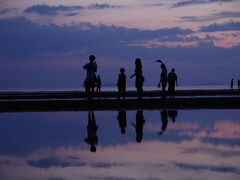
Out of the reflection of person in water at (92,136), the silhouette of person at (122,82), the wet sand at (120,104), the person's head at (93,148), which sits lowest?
the wet sand at (120,104)

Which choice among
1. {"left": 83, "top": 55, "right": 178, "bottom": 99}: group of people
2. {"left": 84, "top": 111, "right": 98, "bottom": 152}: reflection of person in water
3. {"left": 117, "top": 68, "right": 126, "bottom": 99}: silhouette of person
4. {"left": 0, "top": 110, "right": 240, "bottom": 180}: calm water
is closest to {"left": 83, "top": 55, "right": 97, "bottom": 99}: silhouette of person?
{"left": 83, "top": 55, "right": 178, "bottom": 99}: group of people

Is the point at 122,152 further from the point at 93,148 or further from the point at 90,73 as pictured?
the point at 90,73

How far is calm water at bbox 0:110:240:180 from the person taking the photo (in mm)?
6750

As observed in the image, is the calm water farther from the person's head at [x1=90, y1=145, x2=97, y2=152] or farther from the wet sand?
the wet sand

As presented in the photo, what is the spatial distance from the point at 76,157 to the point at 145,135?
3.40 m

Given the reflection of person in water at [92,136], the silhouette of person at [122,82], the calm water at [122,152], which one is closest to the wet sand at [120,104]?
the silhouette of person at [122,82]

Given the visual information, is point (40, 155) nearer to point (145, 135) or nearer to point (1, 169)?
point (1, 169)

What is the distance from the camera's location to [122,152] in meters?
8.69

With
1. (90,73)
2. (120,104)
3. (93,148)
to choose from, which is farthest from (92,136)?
(120,104)

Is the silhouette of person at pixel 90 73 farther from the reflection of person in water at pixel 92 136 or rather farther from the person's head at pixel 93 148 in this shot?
the person's head at pixel 93 148

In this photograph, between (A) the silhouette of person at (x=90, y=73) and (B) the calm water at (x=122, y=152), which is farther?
(A) the silhouette of person at (x=90, y=73)

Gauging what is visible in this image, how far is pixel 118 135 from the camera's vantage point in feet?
38.2

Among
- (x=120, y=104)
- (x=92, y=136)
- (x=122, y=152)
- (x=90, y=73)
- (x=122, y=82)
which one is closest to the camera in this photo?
(x=122, y=152)

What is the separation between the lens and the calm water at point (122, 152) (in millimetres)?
6750
